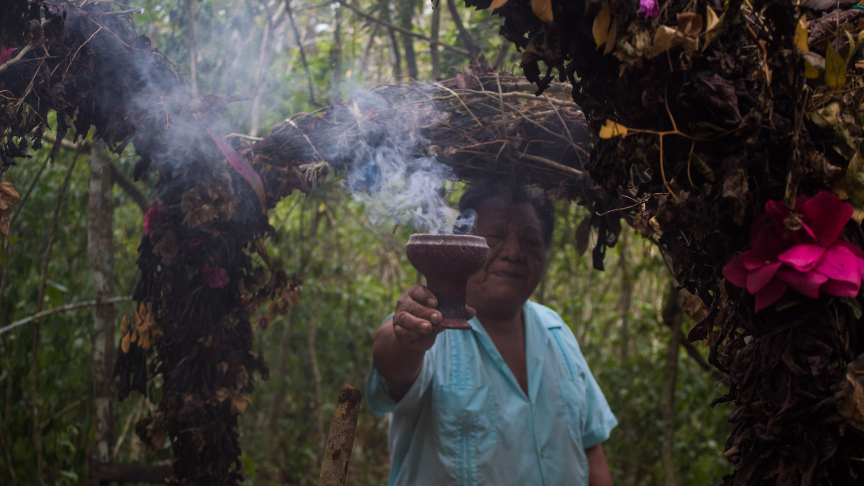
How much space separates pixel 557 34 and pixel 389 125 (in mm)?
1112

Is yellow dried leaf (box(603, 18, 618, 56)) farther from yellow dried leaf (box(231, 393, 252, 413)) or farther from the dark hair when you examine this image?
yellow dried leaf (box(231, 393, 252, 413))

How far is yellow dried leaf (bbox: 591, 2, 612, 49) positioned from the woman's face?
1.33 metres

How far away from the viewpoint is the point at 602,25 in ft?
3.03

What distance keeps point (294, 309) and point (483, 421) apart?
3.59 m

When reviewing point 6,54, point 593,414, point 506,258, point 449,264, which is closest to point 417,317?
point 449,264

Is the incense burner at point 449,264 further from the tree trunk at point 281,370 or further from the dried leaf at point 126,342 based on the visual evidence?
the tree trunk at point 281,370

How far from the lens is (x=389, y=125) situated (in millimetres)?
2037

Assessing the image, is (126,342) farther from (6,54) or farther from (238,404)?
(6,54)

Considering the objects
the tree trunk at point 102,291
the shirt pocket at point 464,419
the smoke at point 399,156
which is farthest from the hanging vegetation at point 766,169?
the tree trunk at point 102,291

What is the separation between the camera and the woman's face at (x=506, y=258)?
87.1 inches

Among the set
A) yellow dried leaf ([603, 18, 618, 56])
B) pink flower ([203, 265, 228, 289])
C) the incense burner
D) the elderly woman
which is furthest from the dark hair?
yellow dried leaf ([603, 18, 618, 56])

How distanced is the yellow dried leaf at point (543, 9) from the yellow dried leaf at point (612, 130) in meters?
0.22

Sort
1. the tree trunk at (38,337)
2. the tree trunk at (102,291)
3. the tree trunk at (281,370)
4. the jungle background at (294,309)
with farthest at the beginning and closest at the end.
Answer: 1. the tree trunk at (281,370)
2. the jungle background at (294,309)
3. the tree trunk at (38,337)
4. the tree trunk at (102,291)

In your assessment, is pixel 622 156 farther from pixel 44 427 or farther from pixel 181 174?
pixel 44 427
